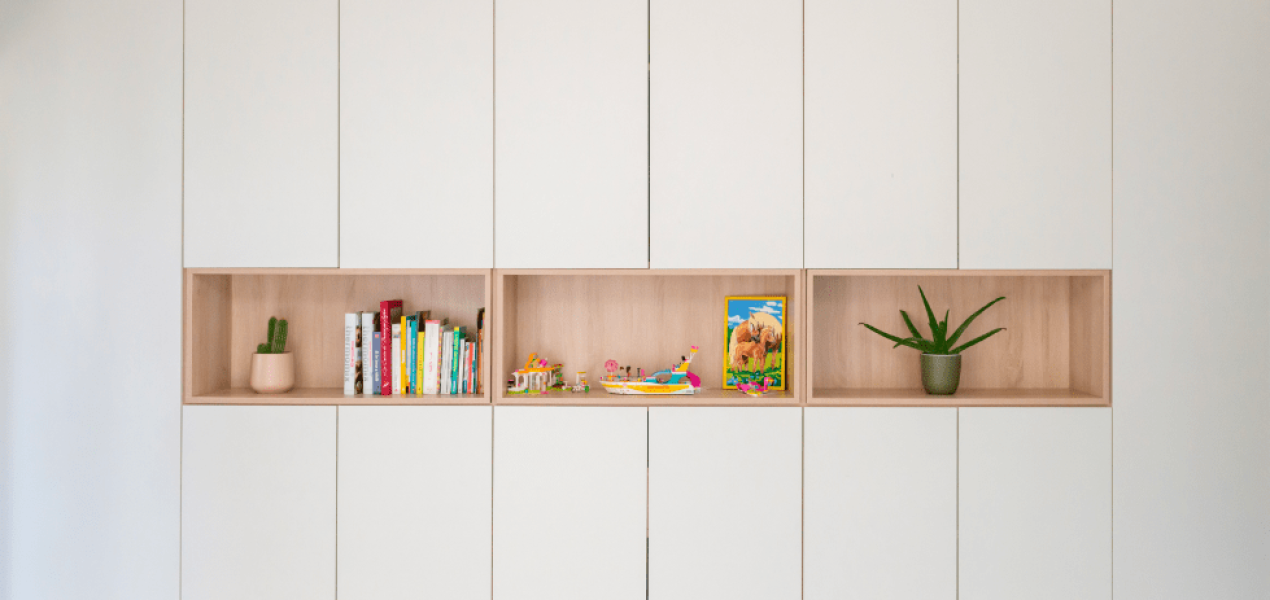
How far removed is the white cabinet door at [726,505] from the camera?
6.95ft

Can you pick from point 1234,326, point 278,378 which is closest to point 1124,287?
point 1234,326

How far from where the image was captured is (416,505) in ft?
7.02

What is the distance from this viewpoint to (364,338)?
224 centimetres

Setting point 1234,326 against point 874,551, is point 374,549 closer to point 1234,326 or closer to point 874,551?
point 874,551

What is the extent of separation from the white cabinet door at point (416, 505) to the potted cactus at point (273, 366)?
28 cm

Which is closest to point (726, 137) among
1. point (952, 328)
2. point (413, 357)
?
point (952, 328)

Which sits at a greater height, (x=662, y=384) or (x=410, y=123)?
(x=410, y=123)

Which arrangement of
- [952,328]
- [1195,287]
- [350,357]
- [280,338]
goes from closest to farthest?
[1195,287] < [350,357] < [280,338] < [952,328]

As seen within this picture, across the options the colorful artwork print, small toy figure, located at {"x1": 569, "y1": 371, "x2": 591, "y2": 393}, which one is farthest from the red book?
the colorful artwork print

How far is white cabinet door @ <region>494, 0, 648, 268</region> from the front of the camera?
2.12 metres

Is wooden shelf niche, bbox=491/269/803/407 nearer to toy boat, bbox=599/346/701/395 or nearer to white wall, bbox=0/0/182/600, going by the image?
toy boat, bbox=599/346/701/395

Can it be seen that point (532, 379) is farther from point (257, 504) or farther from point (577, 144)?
point (257, 504)

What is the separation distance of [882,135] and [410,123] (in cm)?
137

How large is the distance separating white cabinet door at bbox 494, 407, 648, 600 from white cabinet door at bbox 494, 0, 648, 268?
0.53 meters
